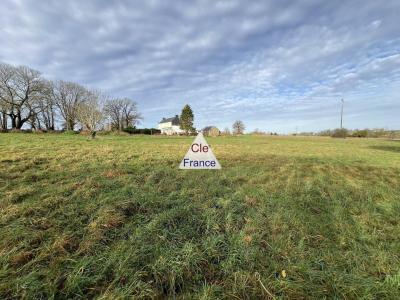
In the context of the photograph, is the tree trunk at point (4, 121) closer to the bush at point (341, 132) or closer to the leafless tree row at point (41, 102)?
the leafless tree row at point (41, 102)

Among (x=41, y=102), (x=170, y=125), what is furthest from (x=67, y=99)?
(x=170, y=125)

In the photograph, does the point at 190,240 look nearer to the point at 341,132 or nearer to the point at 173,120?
the point at 341,132

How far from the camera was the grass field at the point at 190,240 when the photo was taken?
2123 millimetres

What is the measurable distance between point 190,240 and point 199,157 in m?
3.92

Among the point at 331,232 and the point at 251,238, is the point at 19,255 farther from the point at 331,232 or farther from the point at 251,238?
the point at 331,232

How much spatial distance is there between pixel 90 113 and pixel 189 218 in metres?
28.6

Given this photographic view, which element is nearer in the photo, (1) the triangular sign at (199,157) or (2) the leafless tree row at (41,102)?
(1) the triangular sign at (199,157)

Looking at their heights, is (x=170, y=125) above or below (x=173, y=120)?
below

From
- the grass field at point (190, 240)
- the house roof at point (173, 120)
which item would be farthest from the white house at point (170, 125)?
the grass field at point (190, 240)

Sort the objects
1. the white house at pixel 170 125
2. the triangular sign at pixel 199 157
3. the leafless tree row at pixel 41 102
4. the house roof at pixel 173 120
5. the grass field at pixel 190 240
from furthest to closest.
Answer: the house roof at pixel 173 120, the white house at pixel 170 125, the leafless tree row at pixel 41 102, the triangular sign at pixel 199 157, the grass field at pixel 190 240

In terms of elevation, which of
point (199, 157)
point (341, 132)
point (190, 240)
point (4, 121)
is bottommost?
point (190, 240)

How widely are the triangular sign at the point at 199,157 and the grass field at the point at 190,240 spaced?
133 cm

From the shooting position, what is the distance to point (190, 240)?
9.53 feet

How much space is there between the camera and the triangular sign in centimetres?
654
